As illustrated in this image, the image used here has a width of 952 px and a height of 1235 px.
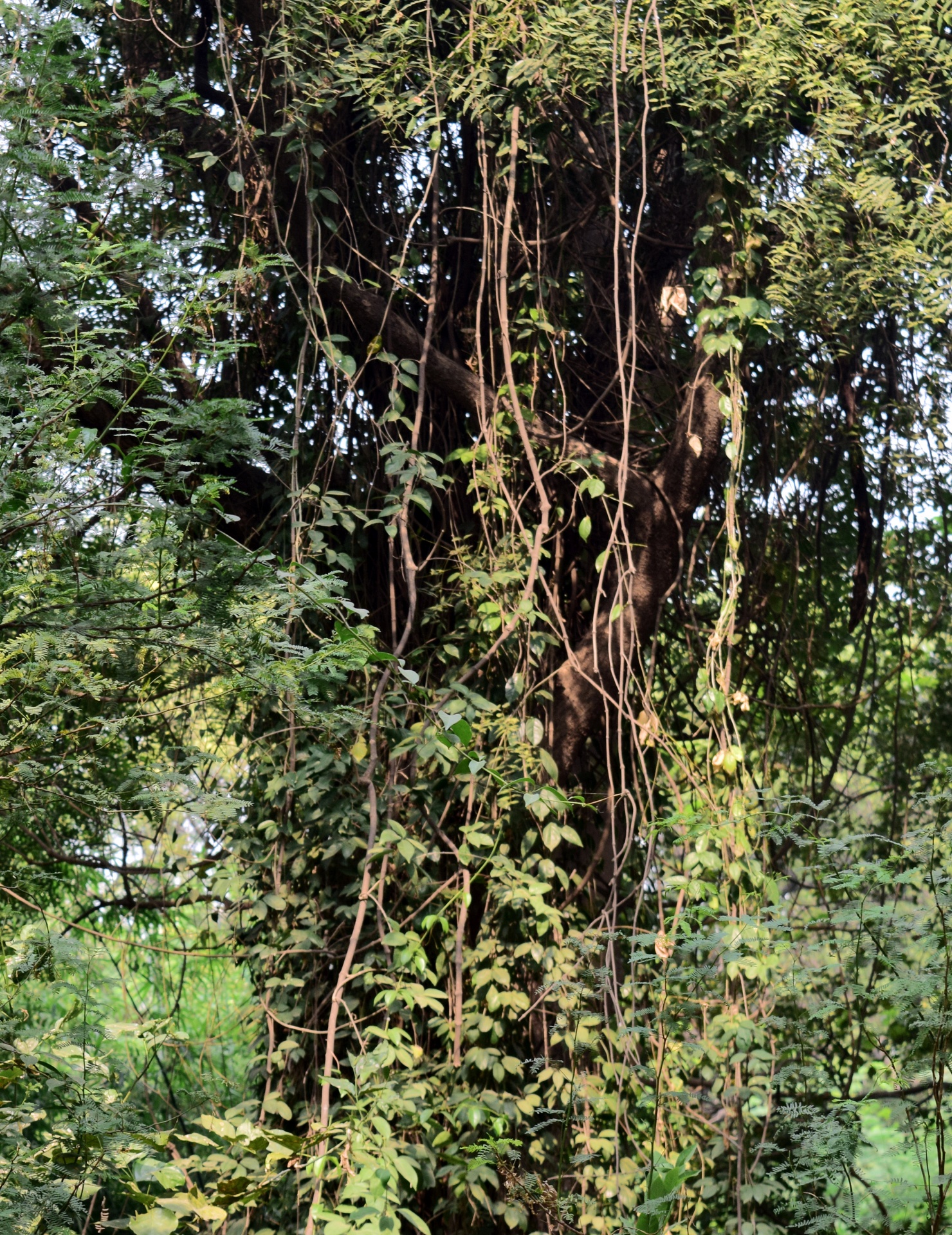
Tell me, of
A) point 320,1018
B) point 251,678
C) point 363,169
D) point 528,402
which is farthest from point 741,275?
point 320,1018

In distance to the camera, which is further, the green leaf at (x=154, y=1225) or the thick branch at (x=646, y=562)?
the thick branch at (x=646, y=562)

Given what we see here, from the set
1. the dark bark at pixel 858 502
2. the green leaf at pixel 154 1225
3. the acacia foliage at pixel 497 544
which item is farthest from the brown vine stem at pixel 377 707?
the dark bark at pixel 858 502

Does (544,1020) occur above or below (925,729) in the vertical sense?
below

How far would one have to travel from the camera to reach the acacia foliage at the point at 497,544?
193 centimetres

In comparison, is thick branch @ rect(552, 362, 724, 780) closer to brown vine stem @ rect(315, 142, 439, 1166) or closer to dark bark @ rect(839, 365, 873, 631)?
brown vine stem @ rect(315, 142, 439, 1166)

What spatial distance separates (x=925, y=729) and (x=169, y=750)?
2.35 meters

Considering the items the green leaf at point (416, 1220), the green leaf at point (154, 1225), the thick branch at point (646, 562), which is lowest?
the green leaf at point (416, 1220)

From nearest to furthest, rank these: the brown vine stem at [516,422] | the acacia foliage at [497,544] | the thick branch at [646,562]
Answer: the acacia foliage at [497,544] < the brown vine stem at [516,422] < the thick branch at [646,562]

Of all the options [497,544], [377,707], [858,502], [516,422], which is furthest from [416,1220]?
[858,502]

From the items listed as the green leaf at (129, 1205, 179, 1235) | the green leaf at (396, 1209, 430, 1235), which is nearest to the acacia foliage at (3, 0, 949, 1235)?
the green leaf at (396, 1209, 430, 1235)

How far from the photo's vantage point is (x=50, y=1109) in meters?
3.81

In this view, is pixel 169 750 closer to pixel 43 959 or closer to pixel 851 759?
pixel 43 959

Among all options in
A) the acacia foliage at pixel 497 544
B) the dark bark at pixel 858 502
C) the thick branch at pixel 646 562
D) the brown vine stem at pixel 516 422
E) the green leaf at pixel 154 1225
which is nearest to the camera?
the green leaf at pixel 154 1225

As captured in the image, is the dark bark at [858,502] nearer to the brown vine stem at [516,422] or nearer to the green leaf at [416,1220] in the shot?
the brown vine stem at [516,422]
